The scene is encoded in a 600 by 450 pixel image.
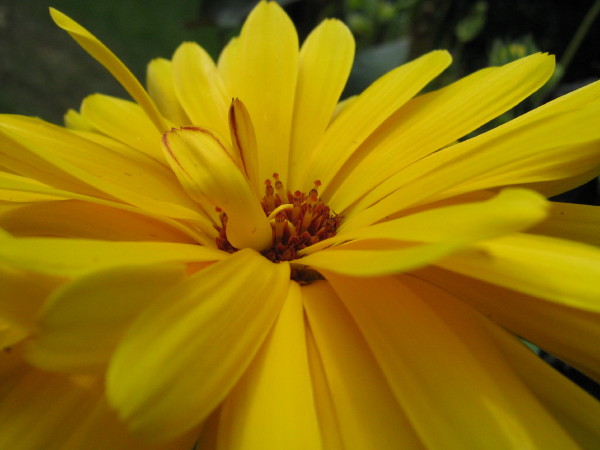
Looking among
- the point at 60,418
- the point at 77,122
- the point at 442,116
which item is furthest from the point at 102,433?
the point at 77,122

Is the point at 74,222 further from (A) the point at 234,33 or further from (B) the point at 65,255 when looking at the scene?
(A) the point at 234,33

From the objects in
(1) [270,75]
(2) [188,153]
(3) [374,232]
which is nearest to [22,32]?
(1) [270,75]

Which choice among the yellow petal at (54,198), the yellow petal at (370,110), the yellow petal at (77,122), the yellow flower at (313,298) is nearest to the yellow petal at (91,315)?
the yellow flower at (313,298)

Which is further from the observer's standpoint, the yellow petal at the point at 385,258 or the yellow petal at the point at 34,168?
the yellow petal at the point at 34,168

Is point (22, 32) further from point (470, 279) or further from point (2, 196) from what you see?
point (470, 279)

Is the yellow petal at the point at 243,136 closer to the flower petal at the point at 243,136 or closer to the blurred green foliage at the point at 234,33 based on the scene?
the flower petal at the point at 243,136
